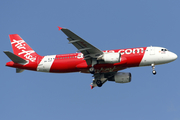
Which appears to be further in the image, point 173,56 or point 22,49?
point 22,49

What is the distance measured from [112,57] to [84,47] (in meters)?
4.82

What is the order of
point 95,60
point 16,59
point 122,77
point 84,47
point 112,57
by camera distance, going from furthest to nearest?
point 122,77 < point 16,59 < point 95,60 < point 84,47 < point 112,57

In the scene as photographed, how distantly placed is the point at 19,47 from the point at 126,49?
67.2 feet

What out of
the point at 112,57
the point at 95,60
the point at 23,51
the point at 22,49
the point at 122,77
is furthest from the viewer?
the point at 22,49

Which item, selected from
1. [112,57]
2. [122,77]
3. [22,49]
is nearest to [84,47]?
[112,57]

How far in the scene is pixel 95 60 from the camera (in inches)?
2014

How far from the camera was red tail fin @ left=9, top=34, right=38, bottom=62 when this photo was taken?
5606 centimetres

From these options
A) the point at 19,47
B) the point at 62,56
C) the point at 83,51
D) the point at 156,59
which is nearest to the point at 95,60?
the point at 83,51

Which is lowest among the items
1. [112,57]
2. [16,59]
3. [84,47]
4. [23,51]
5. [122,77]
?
[122,77]

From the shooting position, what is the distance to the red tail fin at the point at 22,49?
56.1m

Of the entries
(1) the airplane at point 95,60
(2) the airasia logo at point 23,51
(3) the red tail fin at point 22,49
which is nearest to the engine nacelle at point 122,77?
(1) the airplane at point 95,60

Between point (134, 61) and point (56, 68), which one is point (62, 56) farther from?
point (134, 61)

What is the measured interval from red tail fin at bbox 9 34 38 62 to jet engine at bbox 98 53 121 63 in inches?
521

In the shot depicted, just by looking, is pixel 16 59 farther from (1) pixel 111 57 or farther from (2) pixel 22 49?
(1) pixel 111 57
